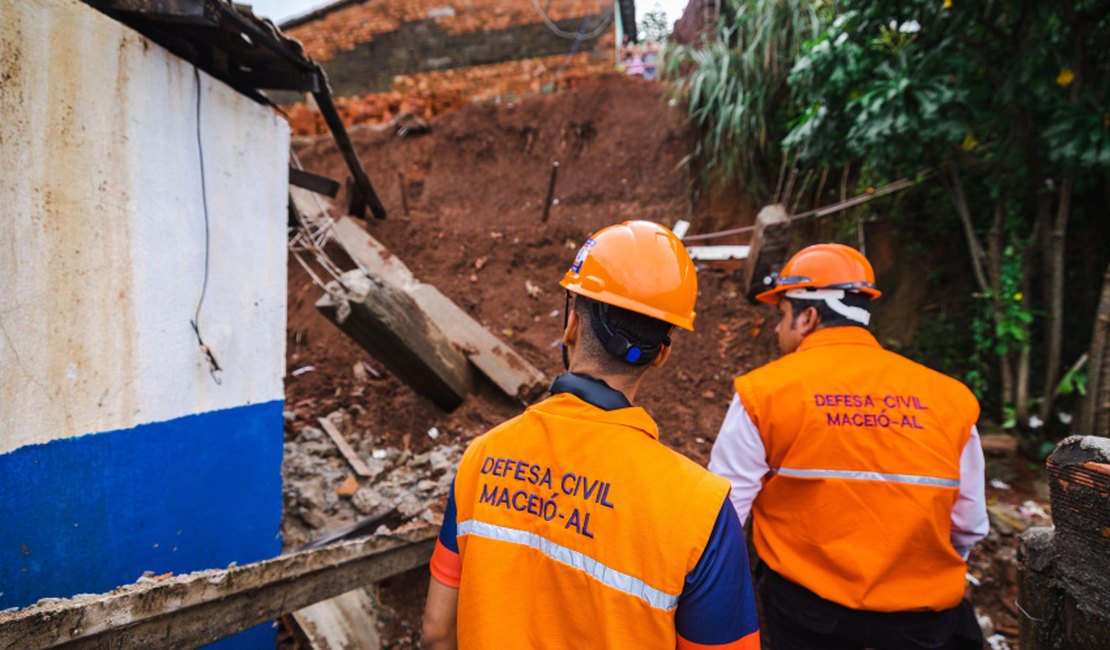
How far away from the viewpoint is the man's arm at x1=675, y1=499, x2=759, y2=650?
111 cm

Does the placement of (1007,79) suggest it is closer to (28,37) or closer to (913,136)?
(913,136)

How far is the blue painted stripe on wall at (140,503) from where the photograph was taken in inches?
76.3

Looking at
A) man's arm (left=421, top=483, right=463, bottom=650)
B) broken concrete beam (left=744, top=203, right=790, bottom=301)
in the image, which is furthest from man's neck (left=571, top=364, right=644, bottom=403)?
broken concrete beam (left=744, top=203, right=790, bottom=301)

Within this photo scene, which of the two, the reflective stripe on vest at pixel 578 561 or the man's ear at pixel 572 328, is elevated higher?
the man's ear at pixel 572 328

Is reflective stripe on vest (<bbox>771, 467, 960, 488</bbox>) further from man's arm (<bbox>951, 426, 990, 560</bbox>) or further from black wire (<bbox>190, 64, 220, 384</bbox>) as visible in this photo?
black wire (<bbox>190, 64, 220, 384</bbox>)

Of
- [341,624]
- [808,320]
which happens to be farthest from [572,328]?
[341,624]

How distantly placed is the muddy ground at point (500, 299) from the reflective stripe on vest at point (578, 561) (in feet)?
4.77

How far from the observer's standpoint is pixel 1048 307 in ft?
14.4

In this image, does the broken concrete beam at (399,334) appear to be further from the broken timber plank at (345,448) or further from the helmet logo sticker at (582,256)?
the helmet logo sticker at (582,256)

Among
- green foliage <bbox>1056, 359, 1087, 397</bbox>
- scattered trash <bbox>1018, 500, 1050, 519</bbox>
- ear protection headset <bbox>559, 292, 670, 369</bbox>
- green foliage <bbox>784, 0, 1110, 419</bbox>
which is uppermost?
green foliage <bbox>784, 0, 1110, 419</bbox>

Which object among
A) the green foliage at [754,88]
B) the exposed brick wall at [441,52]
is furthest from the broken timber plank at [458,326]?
the exposed brick wall at [441,52]

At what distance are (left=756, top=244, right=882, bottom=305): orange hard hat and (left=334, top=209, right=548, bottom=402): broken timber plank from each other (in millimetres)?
2436

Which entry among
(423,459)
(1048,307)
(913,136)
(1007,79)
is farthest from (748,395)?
(1048,307)

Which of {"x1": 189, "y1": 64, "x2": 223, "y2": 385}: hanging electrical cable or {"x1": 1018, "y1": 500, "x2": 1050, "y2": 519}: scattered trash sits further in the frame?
{"x1": 1018, "y1": 500, "x2": 1050, "y2": 519}: scattered trash
